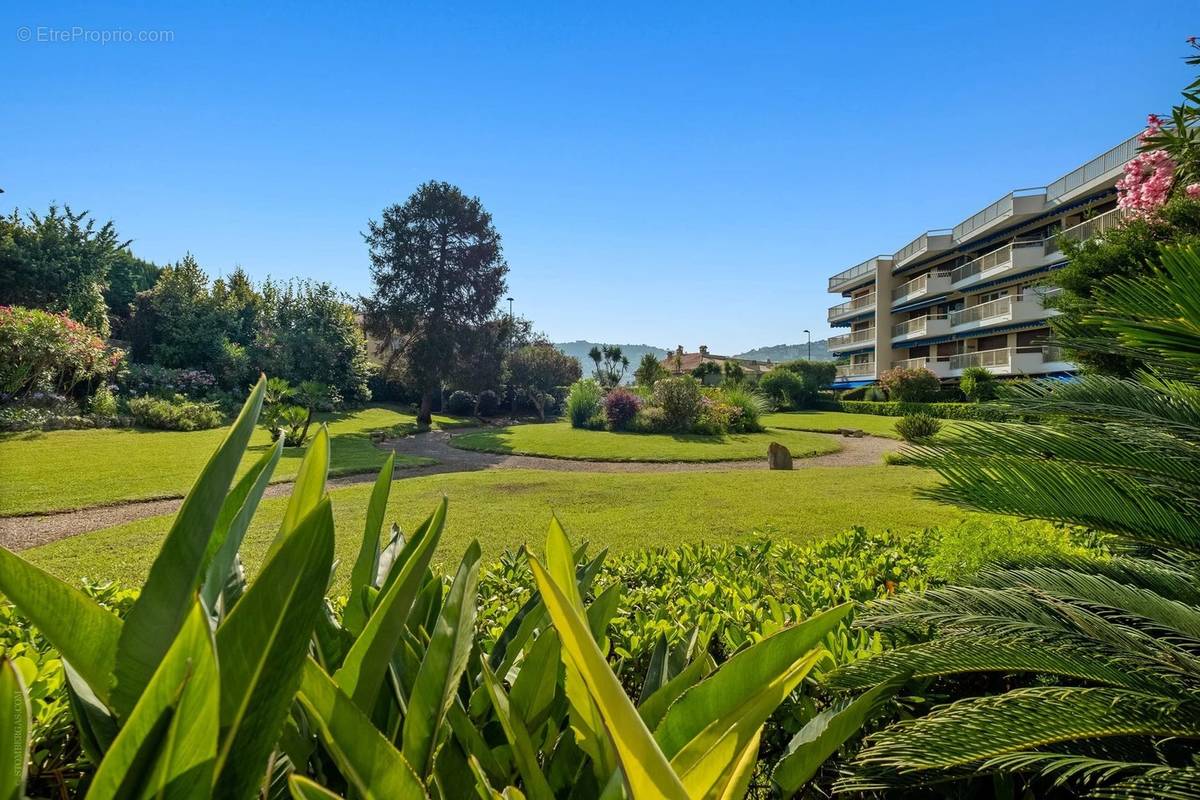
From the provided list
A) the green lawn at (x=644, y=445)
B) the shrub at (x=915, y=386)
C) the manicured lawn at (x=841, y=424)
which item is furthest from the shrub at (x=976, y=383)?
the green lawn at (x=644, y=445)

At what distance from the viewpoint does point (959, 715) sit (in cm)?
107

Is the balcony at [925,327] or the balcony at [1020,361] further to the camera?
the balcony at [925,327]

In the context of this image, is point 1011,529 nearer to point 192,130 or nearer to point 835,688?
point 835,688

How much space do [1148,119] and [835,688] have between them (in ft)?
21.9

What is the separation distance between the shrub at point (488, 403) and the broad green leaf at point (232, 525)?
27.2 meters

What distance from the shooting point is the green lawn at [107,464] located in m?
7.03

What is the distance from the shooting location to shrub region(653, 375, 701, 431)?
17781mm

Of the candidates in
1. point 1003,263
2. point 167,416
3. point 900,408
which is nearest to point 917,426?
point 900,408

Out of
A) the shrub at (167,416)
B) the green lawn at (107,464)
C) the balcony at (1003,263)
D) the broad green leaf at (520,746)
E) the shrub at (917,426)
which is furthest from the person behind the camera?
→ the balcony at (1003,263)

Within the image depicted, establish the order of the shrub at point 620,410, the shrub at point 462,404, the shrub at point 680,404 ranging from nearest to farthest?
the shrub at point 680,404 → the shrub at point 620,410 → the shrub at point 462,404

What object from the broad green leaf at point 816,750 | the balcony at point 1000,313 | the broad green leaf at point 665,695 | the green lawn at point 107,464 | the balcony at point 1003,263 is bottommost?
the green lawn at point 107,464

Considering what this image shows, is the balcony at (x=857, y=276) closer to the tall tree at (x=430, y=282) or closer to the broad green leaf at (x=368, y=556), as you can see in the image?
the tall tree at (x=430, y=282)

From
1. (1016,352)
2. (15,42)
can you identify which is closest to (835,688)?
(15,42)

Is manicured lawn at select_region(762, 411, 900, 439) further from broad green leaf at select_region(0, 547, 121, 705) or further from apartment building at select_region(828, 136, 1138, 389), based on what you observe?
broad green leaf at select_region(0, 547, 121, 705)
